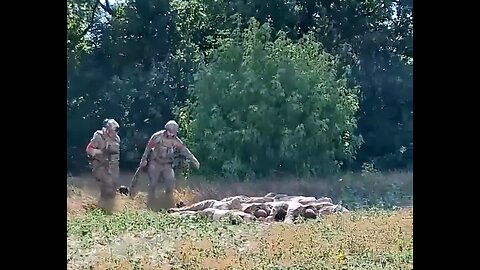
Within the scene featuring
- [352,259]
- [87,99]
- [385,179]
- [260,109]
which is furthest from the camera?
[260,109]

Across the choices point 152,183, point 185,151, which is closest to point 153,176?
point 152,183

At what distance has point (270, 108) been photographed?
2.28 m

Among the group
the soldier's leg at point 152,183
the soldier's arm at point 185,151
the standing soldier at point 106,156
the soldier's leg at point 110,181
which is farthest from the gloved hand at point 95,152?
the soldier's arm at point 185,151

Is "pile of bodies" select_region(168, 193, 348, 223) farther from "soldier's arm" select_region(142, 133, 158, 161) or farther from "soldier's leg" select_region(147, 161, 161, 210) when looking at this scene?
"soldier's arm" select_region(142, 133, 158, 161)

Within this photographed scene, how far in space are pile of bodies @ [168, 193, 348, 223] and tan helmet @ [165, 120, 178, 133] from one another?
0.28 metres

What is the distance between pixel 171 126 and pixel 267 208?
0.45 metres

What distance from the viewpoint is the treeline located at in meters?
1.96

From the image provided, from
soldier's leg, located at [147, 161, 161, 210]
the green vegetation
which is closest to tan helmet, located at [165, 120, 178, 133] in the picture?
soldier's leg, located at [147, 161, 161, 210]

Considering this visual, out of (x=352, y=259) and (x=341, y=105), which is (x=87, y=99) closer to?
(x=341, y=105)
